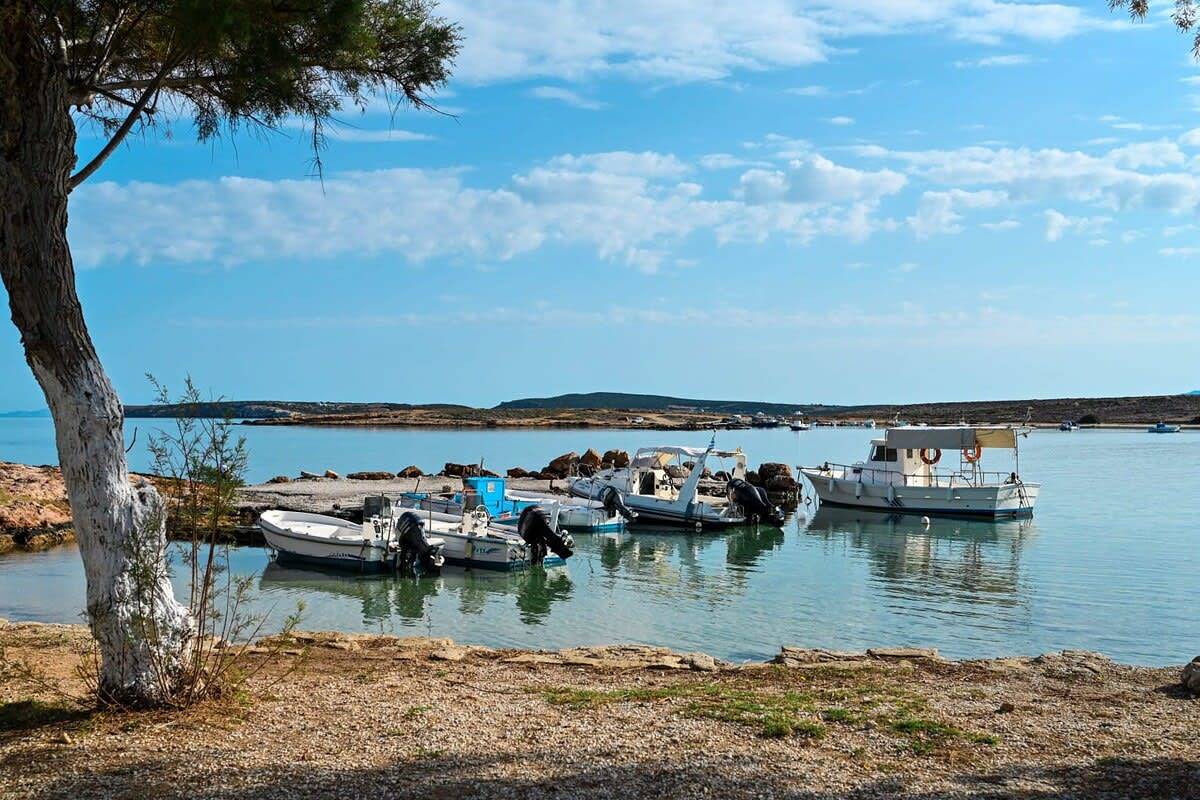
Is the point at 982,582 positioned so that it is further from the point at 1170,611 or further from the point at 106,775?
Result: the point at 106,775

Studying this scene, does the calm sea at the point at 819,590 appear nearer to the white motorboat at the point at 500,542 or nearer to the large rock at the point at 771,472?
the white motorboat at the point at 500,542

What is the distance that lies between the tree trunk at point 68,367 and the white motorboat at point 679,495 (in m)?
28.4

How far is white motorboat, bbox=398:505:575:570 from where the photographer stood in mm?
25375

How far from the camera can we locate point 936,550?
102 feet

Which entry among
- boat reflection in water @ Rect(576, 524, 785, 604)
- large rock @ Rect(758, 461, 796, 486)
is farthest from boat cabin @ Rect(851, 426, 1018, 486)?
boat reflection in water @ Rect(576, 524, 785, 604)

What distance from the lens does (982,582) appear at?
24.2m

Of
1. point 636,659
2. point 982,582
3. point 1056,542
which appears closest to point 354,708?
point 636,659

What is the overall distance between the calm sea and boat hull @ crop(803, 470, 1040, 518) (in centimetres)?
84

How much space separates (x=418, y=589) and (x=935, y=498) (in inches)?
943

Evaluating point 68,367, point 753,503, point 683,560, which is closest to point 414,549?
point 683,560

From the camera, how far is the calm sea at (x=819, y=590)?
1738cm

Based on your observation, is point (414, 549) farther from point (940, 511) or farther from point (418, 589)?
point (940, 511)

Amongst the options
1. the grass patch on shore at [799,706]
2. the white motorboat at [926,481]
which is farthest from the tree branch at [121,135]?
the white motorboat at [926,481]

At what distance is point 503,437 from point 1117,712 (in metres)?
111
